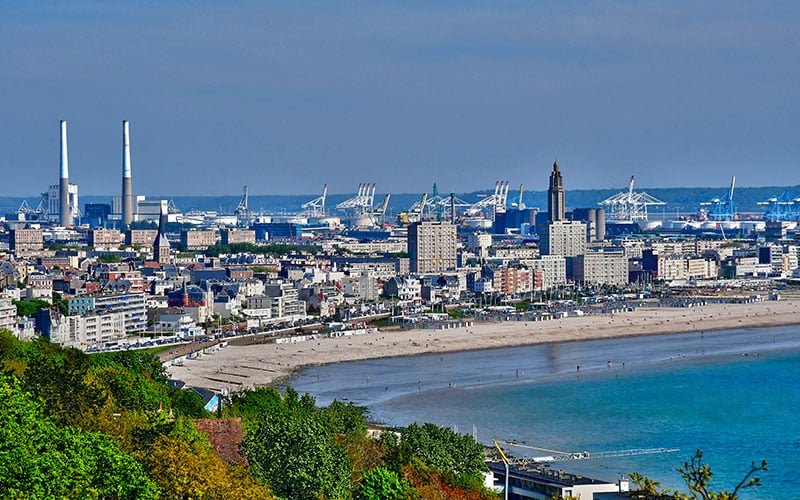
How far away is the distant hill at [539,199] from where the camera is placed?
161375mm

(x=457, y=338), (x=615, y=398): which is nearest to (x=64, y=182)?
(x=457, y=338)

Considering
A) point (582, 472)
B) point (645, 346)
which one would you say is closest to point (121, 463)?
point (582, 472)

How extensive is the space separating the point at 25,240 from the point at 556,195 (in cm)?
2292

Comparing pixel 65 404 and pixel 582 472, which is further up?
pixel 65 404

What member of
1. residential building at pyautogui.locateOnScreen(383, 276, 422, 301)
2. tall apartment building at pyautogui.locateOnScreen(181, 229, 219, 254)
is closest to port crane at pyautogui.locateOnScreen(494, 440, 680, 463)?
residential building at pyautogui.locateOnScreen(383, 276, 422, 301)

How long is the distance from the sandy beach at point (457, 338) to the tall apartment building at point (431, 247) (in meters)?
13.5

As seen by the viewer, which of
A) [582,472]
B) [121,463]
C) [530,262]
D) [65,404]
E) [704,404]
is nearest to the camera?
[121,463]

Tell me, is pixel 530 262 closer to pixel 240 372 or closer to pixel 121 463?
pixel 240 372

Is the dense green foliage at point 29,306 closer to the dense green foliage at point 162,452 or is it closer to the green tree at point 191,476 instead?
the dense green foliage at point 162,452

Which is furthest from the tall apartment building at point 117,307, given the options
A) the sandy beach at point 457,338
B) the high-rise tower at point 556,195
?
the high-rise tower at point 556,195

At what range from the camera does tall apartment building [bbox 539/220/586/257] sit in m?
62.1

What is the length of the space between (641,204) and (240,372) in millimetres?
104466

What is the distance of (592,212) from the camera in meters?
83.4

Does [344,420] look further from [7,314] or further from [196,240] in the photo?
[196,240]
